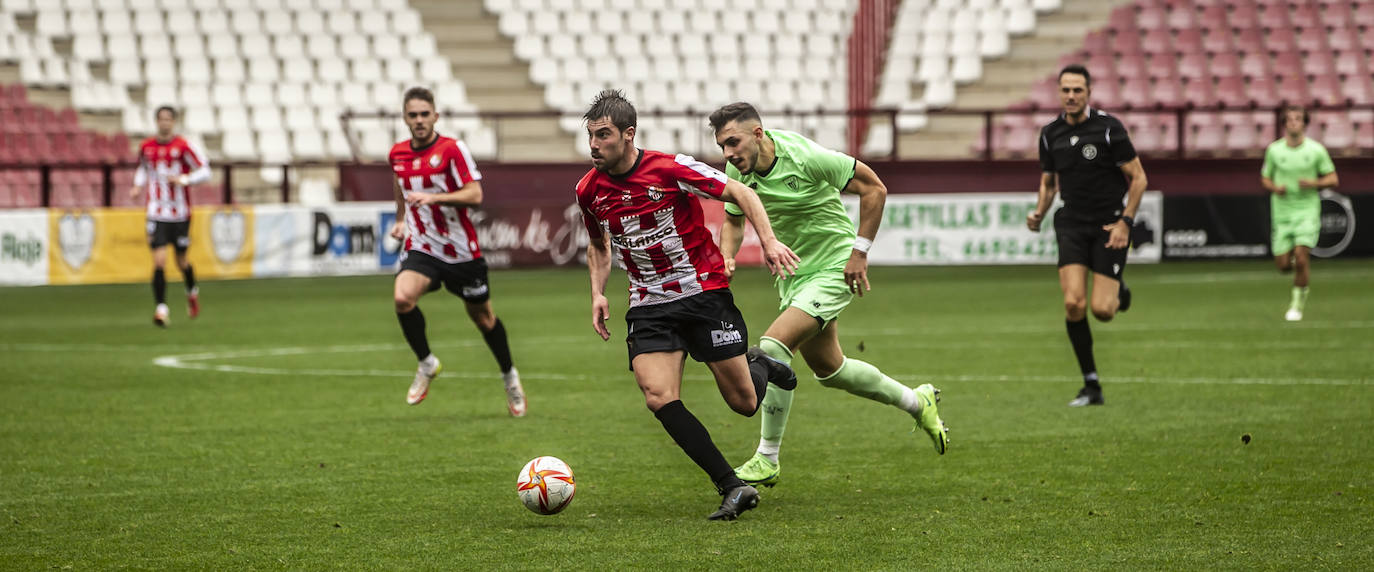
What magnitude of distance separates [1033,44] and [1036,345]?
16.4 meters

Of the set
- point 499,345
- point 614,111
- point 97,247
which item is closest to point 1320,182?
point 499,345

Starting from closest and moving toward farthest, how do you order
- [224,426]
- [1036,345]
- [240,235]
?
[224,426] → [1036,345] → [240,235]

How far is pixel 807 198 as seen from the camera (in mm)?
7504

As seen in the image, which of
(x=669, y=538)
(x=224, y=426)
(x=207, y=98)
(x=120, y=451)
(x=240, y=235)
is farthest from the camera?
(x=207, y=98)

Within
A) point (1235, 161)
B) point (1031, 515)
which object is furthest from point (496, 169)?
point (1031, 515)

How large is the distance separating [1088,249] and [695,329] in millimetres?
4369

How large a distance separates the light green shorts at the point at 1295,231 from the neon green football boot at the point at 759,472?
10.6m

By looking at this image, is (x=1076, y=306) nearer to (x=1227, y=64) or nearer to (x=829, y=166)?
(x=829, y=166)

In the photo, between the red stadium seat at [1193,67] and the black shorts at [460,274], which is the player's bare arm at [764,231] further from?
the red stadium seat at [1193,67]

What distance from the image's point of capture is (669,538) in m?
5.88

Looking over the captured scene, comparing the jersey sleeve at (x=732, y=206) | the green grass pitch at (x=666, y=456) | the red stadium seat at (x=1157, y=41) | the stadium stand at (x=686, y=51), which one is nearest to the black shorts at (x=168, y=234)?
the green grass pitch at (x=666, y=456)

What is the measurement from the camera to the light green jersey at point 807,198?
7.41 metres

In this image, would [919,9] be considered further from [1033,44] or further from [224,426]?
[224,426]

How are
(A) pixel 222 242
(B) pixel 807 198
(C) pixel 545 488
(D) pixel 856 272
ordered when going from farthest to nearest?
1. (A) pixel 222 242
2. (B) pixel 807 198
3. (D) pixel 856 272
4. (C) pixel 545 488
